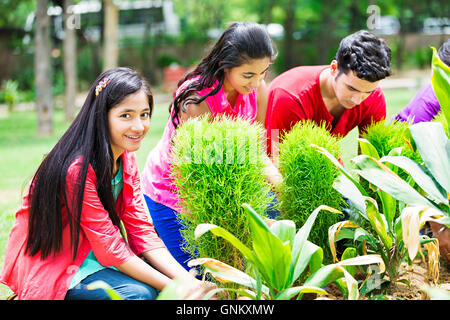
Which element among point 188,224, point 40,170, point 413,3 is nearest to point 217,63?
point 188,224

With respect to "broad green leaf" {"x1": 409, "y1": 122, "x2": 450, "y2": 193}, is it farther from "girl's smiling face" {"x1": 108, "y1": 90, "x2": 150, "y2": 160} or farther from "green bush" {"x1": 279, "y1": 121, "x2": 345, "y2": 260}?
"girl's smiling face" {"x1": 108, "y1": 90, "x2": 150, "y2": 160}

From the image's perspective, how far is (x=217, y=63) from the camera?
2.42 m

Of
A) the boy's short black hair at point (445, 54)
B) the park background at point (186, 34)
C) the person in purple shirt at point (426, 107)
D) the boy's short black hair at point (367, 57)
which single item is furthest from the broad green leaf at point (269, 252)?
the park background at point (186, 34)

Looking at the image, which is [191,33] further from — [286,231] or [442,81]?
[286,231]

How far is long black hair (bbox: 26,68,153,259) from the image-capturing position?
6.33 ft

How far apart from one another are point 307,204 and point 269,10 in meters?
19.7

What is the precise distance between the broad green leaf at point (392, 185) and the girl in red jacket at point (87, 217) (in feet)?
2.51

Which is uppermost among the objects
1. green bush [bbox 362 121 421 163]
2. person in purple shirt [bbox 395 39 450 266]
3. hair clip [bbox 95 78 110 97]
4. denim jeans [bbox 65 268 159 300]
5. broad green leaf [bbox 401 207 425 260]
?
hair clip [bbox 95 78 110 97]

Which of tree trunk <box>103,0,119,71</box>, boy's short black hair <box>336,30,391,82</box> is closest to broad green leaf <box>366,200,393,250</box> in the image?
boy's short black hair <box>336,30,391,82</box>

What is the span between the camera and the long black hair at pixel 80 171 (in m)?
1.93

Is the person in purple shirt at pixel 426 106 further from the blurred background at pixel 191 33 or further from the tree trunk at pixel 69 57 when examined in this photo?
the blurred background at pixel 191 33

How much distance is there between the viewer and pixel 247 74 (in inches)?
92.8

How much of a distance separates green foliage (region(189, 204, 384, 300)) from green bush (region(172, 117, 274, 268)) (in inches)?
7.7
